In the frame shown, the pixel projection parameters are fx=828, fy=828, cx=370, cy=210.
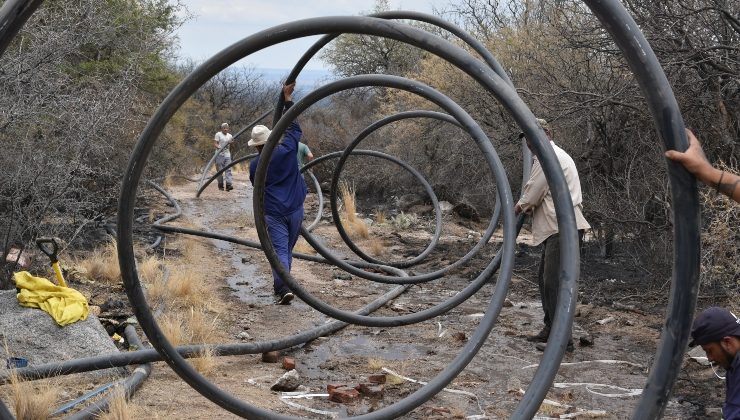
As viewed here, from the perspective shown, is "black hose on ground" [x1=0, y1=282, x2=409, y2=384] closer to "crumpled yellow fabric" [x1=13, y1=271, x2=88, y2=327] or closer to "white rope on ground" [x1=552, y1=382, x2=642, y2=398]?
"crumpled yellow fabric" [x1=13, y1=271, x2=88, y2=327]

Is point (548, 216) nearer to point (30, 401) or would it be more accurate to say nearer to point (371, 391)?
point (371, 391)

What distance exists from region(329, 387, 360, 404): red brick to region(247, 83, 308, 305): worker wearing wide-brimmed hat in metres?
3.02

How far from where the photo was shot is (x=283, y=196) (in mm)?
8805

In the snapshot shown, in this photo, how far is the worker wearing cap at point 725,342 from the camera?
356 centimetres

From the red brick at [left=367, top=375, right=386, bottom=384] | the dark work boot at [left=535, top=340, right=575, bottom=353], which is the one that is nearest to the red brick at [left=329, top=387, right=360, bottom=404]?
the red brick at [left=367, top=375, right=386, bottom=384]

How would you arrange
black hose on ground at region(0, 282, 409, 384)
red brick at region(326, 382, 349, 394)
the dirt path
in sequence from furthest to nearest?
1. red brick at region(326, 382, 349, 394)
2. the dirt path
3. black hose on ground at region(0, 282, 409, 384)

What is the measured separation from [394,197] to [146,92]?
6.31 meters

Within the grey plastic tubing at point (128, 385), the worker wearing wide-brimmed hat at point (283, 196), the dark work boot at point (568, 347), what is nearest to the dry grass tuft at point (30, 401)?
the grey plastic tubing at point (128, 385)

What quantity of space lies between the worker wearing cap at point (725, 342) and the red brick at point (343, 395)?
2.71m

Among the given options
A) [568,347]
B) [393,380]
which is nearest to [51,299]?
[393,380]

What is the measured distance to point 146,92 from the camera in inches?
763

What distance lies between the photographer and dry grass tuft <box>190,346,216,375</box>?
601 centimetres

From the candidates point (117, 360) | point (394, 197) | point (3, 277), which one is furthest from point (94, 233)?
point (394, 197)

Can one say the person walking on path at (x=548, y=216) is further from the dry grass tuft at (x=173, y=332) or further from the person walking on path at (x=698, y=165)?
the person walking on path at (x=698, y=165)
